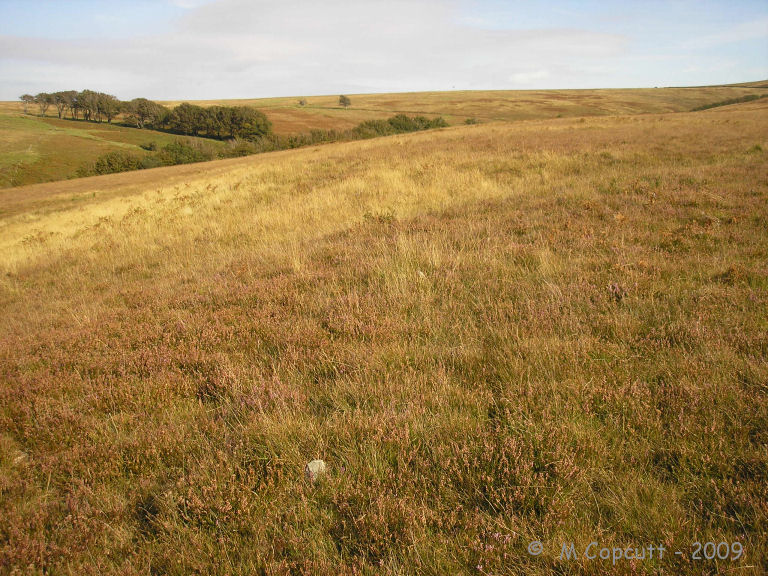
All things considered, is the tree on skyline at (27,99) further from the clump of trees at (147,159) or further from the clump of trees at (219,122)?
the clump of trees at (147,159)

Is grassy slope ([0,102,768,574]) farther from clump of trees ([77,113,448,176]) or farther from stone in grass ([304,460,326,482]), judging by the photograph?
clump of trees ([77,113,448,176])

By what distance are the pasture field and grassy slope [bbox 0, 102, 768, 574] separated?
7865cm

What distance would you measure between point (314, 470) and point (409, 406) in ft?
2.60

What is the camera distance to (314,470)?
242 cm

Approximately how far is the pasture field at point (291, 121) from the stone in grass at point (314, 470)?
81387 millimetres

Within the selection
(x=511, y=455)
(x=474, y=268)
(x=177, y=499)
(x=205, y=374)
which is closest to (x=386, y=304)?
(x=474, y=268)

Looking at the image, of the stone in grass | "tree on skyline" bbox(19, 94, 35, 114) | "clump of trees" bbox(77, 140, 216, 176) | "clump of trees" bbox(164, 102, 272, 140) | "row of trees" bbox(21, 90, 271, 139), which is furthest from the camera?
"tree on skyline" bbox(19, 94, 35, 114)

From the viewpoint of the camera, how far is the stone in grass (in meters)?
2.40

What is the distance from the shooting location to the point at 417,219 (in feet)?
28.9

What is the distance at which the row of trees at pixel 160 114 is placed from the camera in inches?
3547

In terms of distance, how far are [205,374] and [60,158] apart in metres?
90.6

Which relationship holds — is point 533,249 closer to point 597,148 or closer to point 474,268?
point 474,268

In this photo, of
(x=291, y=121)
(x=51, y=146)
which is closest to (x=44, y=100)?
(x=51, y=146)

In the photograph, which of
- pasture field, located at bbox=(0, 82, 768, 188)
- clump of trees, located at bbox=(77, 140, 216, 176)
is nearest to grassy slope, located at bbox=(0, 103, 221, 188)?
pasture field, located at bbox=(0, 82, 768, 188)
